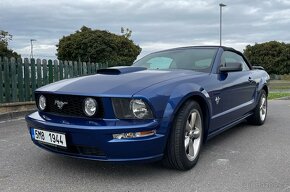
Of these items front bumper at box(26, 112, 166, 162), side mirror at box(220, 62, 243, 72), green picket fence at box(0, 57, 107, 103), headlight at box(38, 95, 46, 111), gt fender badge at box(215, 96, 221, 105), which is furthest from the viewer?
green picket fence at box(0, 57, 107, 103)

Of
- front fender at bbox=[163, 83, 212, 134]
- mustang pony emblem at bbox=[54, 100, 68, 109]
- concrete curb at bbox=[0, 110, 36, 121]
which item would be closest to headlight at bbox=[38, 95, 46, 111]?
mustang pony emblem at bbox=[54, 100, 68, 109]

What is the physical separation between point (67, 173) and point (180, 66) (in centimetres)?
198

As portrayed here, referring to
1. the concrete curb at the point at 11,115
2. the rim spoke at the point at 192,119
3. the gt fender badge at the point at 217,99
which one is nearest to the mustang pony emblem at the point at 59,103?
the rim spoke at the point at 192,119

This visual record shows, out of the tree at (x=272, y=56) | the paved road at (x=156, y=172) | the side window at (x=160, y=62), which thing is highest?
the tree at (x=272, y=56)

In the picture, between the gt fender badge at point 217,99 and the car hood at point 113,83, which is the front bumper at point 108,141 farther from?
the gt fender badge at point 217,99

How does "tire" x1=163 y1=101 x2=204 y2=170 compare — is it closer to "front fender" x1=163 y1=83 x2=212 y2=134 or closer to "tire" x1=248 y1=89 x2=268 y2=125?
"front fender" x1=163 y1=83 x2=212 y2=134

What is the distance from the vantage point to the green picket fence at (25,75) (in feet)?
26.8

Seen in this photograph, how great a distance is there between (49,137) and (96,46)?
136ft

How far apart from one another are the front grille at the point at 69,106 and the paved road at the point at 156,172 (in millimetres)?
657

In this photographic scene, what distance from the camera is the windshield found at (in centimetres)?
467

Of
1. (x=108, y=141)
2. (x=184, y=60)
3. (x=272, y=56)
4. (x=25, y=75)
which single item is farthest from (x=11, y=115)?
(x=272, y=56)

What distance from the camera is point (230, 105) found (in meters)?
4.84

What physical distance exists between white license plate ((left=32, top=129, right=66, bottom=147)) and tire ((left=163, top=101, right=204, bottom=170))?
3.36 feet

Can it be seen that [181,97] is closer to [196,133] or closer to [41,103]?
[196,133]
